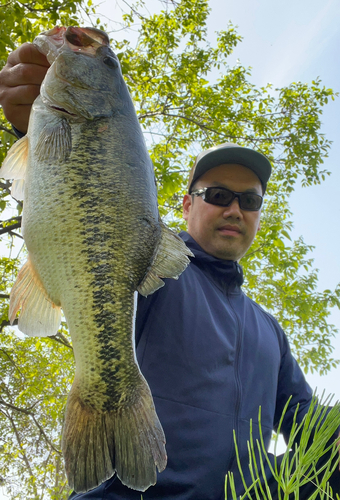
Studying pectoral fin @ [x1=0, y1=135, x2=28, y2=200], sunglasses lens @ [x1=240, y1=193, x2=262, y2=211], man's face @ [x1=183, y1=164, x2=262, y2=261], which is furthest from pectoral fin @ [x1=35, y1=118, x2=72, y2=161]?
sunglasses lens @ [x1=240, y1=193, x2=262, y2=211]

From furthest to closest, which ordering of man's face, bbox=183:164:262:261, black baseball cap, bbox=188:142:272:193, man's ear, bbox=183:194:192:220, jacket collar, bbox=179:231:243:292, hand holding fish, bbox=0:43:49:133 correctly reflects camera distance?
man's ear, bbox=183:194:192:220 → black baseball cap, bbox=188:142:272:193 → man's face, bbox=183:164:262:261 → jacket collar, bbox=179:231:243:292 → hand holding fish, bbox=0:43:49:133

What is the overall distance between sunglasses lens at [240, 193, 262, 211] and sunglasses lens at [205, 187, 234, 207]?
85 mm

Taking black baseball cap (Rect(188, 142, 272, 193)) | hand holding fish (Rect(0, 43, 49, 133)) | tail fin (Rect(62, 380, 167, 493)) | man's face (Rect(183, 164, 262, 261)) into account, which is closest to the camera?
tail fin (Rect(62, 380, 167, 493))

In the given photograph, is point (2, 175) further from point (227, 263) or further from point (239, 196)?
point (239, 196)

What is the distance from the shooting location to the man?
5.23ft

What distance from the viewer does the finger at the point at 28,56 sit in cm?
161

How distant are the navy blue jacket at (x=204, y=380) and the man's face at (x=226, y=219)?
362mm

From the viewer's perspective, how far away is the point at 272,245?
6301mm

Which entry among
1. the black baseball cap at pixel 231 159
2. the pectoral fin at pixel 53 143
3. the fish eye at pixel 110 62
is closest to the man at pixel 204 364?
the fish eye at pixel 110 62

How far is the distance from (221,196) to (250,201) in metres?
0.22

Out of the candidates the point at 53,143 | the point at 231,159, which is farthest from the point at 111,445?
the point at 231,159

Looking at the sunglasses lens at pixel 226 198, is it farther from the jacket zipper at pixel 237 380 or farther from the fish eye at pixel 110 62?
the fish eye at pixel 110 62

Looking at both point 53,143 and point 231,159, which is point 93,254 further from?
point 231,159

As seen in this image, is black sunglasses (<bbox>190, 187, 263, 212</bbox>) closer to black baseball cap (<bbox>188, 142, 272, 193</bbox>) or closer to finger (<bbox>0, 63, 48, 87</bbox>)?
black baseball cap (<bbox>188, 142, 272, 193</bbox>)
